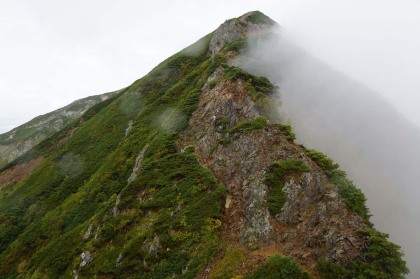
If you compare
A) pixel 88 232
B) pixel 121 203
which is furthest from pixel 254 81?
pixel 88 232

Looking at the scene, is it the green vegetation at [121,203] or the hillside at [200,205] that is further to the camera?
the green vegetation at [121,203]

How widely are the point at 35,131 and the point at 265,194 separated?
463ft

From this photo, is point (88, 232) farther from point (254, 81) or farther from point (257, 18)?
point (257, 18)

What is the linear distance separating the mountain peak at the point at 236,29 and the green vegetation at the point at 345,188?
147ft

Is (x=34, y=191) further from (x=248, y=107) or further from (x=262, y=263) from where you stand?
(x=262, y=263)

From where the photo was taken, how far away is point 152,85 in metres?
68.2

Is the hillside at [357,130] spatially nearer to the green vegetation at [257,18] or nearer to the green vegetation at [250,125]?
the green vegetation at [257,18]

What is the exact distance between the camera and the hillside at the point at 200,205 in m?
22.9

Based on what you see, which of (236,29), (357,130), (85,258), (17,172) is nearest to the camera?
(85,258)

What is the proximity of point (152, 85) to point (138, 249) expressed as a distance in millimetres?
45716

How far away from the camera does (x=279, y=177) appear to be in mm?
28047

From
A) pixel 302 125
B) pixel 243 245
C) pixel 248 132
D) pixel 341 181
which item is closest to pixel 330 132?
pixel 302 125

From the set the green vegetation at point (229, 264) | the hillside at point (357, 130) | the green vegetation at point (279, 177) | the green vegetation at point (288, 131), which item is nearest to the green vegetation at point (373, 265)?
the green vegetation at point (229, 264)

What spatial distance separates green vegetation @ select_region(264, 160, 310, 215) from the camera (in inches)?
1048
